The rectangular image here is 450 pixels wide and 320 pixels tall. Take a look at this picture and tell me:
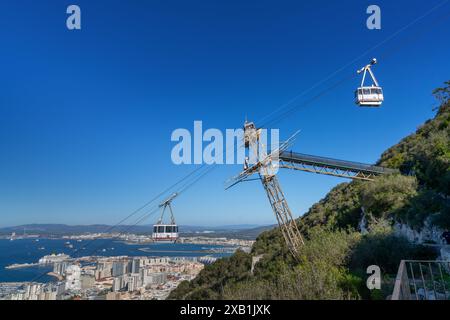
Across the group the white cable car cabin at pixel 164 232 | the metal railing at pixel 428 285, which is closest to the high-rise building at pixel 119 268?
the white cable car cabin at pixel 164 232

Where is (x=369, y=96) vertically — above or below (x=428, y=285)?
above

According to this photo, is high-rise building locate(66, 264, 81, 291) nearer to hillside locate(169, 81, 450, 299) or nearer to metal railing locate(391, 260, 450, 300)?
hillside locate(169, 81, 450, 299)

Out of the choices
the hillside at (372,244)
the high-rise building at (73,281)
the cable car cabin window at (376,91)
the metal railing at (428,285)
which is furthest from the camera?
the cable car cabin window at (376,91)

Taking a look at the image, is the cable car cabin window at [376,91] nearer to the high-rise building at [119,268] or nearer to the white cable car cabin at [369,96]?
the white cable car cabin at [369,96]

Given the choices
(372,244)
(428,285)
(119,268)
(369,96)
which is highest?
(369,96)

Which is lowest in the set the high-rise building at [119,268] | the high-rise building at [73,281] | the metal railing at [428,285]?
the high-rise building at [119,268]

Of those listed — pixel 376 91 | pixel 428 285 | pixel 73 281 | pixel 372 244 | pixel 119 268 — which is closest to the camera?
pixel 428 285

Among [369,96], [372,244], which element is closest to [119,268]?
[372,244]

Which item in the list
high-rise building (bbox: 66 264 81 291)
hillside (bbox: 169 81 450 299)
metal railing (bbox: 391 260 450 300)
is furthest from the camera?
high-rise building (bbox: 66 264 81 291)

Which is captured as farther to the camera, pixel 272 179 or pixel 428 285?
pixel 272 179

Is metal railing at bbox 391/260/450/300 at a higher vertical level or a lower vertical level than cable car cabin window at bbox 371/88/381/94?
lower

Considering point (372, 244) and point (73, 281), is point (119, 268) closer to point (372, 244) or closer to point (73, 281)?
point (73, 281)

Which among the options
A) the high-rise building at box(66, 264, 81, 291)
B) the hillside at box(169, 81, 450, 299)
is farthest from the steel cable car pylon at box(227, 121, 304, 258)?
the high-rise building at box(66, 264, 81, 291)
